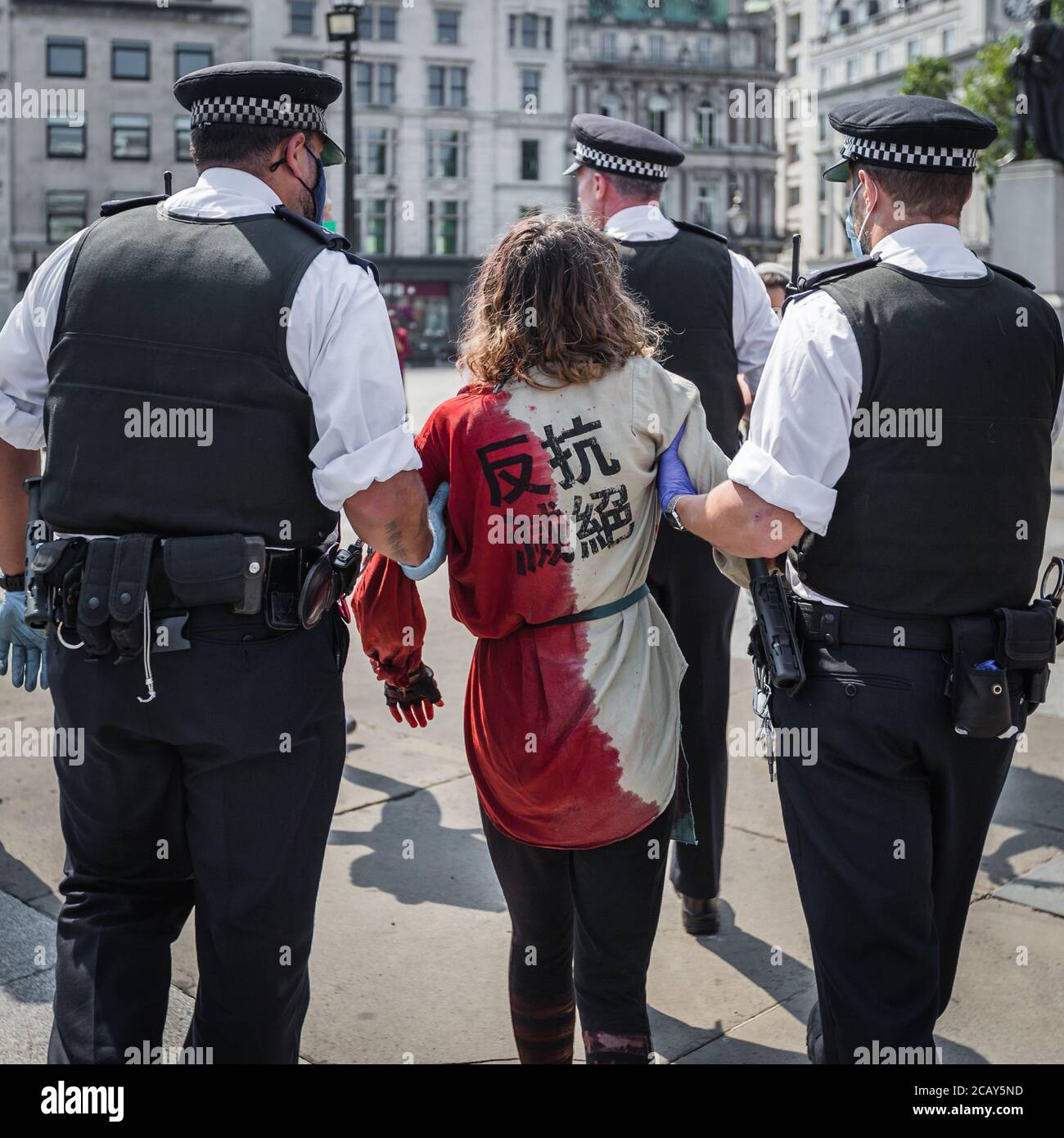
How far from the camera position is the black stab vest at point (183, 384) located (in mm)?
2398

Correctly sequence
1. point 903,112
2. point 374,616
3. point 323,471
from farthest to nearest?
point 374,616, point 903,112, point 323,471

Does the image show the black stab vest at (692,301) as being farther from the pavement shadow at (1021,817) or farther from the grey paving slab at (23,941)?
the grey paving slab at (23,941)

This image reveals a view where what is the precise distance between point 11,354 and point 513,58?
56252mm

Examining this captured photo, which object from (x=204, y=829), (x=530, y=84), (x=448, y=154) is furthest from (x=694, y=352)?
(x=530, y=84)

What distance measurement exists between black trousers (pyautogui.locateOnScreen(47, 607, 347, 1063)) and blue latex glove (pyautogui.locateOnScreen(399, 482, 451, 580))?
298 millimetres

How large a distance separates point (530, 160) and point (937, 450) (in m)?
55.3

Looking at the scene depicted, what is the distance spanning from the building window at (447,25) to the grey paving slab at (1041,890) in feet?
177

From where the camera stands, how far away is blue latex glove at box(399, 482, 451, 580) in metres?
2.71

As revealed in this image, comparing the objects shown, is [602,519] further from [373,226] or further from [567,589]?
[373,226]

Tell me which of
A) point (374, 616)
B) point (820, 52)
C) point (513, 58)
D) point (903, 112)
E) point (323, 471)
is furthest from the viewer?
point (820, 52)

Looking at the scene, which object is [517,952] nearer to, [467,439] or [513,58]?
[467,439]
